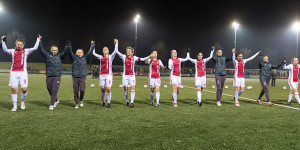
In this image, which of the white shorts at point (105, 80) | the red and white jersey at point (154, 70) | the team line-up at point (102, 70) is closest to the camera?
the team line-up at point (102, 70)

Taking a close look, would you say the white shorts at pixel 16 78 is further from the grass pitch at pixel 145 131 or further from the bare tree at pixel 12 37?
the bare tree at pixel 12 37

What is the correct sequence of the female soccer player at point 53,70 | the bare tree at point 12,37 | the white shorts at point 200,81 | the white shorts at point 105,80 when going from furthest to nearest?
1. the bare tree at point 12,37
2. the white shorts at point 200,81
3. the white shorts at point 105,80
4. the female soccer player at point 53,70

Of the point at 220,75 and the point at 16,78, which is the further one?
the point at 220,75

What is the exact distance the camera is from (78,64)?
26.2 ft

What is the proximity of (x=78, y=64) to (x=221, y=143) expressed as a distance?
235 inches

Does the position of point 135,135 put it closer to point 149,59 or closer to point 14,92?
point 149,59

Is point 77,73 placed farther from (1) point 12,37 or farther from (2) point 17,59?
(1) point 12,37

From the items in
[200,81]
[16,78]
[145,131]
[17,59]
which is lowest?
[145,131]

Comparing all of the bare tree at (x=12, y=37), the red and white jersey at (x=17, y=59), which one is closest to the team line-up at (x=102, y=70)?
the red and white jersey at (x=17, y=59)

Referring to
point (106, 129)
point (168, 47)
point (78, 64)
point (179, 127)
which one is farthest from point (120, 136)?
point (168, 47)

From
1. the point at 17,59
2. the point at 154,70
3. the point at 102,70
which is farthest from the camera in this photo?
the point at 154,70

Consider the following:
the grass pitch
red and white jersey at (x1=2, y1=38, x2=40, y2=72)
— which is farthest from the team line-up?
the grass pitch

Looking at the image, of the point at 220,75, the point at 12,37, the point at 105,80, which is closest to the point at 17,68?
the point at 105,80

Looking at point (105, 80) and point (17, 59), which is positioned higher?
point (17, 59)
